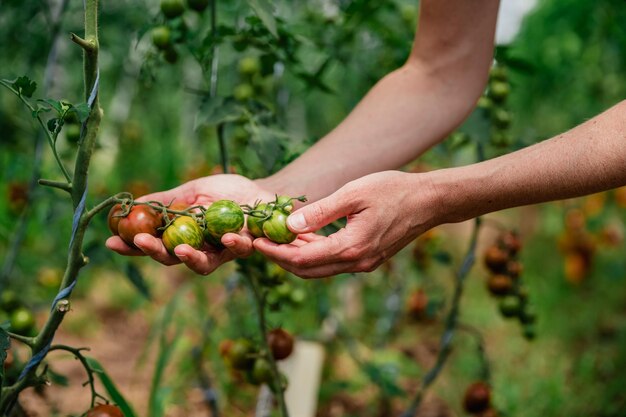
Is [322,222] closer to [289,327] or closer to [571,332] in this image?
[289,327]

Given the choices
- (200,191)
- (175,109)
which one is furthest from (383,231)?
(175,109)

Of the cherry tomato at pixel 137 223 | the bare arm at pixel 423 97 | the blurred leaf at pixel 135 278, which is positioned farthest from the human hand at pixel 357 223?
the blurred leaf at pixel 135 278

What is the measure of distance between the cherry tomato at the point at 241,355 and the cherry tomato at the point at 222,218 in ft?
1.65

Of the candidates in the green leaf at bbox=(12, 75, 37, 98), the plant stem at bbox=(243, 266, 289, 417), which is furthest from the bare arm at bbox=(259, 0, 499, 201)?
the green leaf at bbox=(12, 75, 37, 98)

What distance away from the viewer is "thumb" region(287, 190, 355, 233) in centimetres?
131

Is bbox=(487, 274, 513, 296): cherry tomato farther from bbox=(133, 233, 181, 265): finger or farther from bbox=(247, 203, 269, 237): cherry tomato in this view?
bbox=(133, 233, 181, 265): finger

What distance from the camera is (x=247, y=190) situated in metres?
1.52

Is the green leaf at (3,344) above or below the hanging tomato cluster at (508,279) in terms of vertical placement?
below

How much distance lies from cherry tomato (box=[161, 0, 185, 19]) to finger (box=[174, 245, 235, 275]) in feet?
2.19

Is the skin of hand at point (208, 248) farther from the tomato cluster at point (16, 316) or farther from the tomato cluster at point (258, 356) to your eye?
the tomato cluster at point (16, 316)

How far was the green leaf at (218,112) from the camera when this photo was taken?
1.53 m

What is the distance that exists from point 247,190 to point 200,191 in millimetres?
110

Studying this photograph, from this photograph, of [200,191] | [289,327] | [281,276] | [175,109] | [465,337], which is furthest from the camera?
[175,109]

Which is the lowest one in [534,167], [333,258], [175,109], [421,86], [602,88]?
[333,258]
